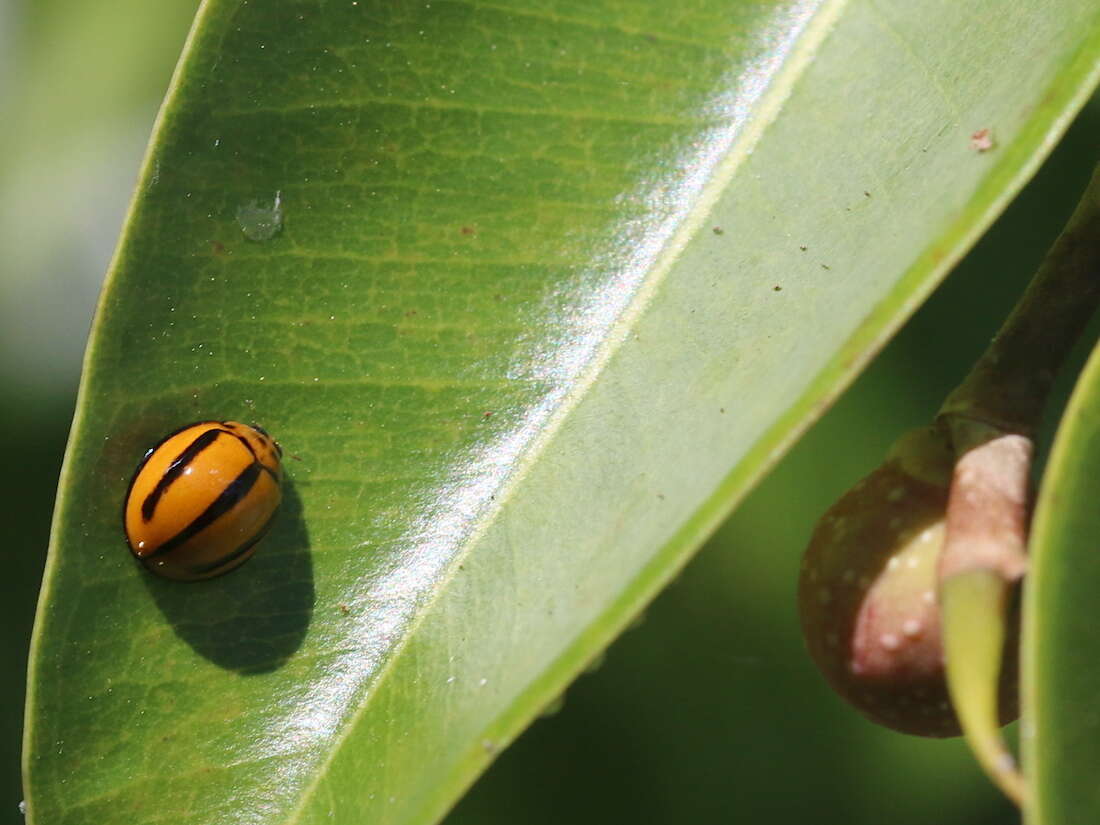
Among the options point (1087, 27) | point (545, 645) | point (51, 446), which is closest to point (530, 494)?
point (545, 645)

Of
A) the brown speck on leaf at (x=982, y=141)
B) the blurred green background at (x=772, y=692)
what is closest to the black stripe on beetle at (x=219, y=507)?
the blurred green background at (x=772, y=692)

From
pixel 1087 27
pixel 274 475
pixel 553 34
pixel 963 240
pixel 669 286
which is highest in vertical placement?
pixel 1087 27

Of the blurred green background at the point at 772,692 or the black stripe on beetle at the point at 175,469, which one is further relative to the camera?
the blurred green background at the point at 772,692

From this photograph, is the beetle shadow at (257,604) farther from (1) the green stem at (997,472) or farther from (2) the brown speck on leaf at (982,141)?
(2) the brown speck on leaf at (982,141)

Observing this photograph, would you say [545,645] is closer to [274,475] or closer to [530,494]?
[530,494]

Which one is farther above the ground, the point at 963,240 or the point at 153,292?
the point at 963,240

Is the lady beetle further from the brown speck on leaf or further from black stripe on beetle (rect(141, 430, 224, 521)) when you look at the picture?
the brown speck on leaf
